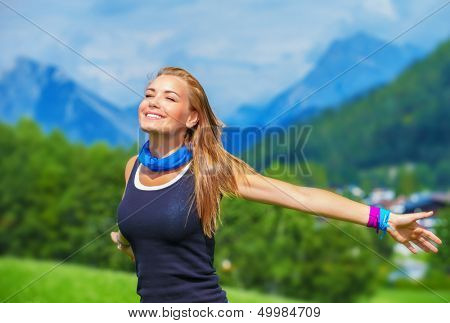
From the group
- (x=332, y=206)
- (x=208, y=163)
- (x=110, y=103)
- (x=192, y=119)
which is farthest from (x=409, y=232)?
(x=110, y=103)

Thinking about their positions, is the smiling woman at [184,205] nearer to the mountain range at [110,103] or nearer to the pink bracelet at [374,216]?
the pink bracelet at [374,216]

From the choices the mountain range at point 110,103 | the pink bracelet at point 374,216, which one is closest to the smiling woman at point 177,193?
the pink bracelet at point 374,216

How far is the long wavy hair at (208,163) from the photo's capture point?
A: 2646 millimetres

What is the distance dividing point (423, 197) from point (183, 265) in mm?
19428

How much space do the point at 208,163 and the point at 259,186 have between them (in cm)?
23

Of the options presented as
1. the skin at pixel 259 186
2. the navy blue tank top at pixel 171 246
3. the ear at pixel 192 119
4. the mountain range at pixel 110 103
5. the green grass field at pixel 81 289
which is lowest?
the navy blue tank top at pixel 171 246

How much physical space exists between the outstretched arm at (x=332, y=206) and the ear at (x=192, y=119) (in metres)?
0.39

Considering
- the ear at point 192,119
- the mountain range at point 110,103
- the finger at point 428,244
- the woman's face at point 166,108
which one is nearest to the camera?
the finger at point 428,244

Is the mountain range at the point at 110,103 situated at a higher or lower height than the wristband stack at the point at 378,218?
higher

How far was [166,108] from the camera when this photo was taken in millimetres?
2754

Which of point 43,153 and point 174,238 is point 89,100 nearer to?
point 43,153

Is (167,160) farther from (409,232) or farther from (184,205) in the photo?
(409,232)

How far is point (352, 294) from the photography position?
66.2ft

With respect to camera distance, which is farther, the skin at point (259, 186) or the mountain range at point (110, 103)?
the mountain range at point (110, 103)
